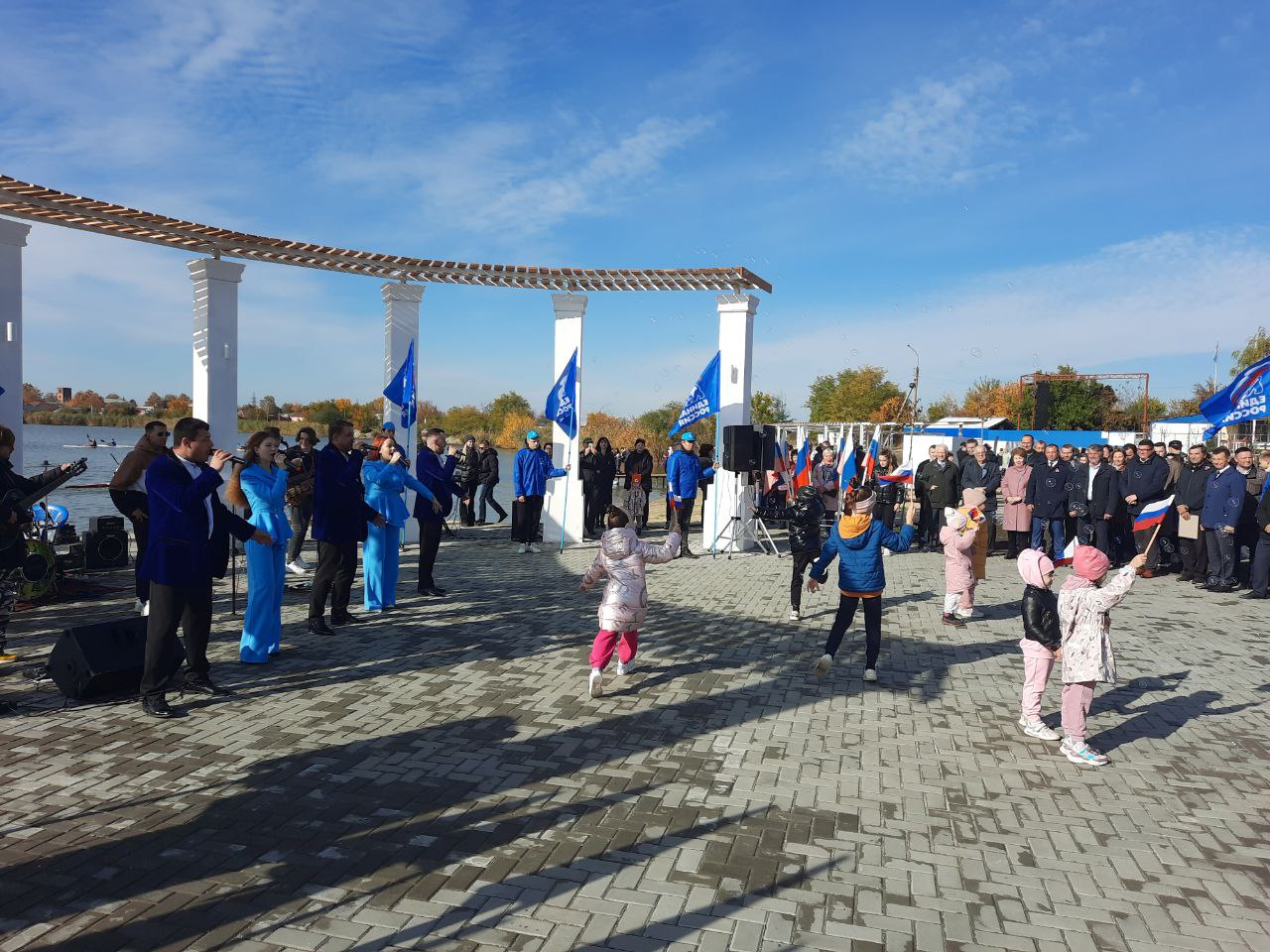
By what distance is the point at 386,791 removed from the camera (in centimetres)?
451

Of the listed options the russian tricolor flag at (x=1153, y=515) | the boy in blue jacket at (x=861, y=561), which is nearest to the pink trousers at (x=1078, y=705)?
the boy in blue jacket at (x=861, y=561)

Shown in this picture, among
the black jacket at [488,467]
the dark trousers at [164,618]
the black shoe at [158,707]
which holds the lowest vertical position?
the black shoe at [158,707]

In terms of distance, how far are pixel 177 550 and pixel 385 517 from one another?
3.33 m

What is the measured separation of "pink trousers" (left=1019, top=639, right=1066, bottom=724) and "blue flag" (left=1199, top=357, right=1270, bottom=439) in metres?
Result: 7.29

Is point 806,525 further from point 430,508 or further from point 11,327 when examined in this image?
point 11,327

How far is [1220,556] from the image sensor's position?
38.2ft

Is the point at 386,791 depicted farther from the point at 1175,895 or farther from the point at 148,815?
the point at 1175,895

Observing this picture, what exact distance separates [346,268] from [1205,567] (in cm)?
1445

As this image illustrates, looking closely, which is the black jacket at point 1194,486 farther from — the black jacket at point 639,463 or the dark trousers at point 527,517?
the dark trousers at point 527,517

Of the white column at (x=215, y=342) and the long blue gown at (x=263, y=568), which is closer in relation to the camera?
the long blue gown at (x=263, y=568)

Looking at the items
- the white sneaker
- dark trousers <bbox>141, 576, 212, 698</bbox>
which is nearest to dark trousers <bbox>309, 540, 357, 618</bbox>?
dark trousers <bbox>141, 576, 212, 698</bbox>

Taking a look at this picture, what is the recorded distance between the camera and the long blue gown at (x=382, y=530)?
346 inches

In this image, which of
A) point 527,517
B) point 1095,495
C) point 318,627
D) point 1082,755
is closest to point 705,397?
point 527,517

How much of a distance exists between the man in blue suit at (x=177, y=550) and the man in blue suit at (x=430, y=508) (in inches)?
149
